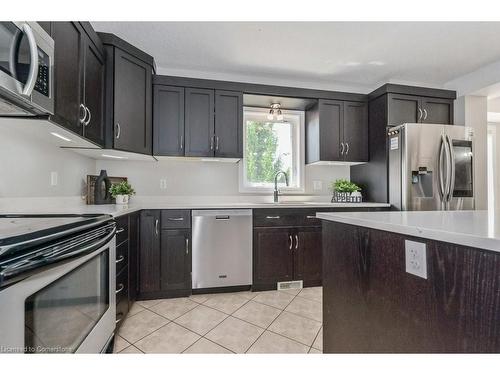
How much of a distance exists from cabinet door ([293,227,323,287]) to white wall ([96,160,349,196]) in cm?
99

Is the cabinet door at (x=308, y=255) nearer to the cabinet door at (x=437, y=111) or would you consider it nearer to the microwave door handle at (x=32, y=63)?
the cabinet door at (x=437, y=111)

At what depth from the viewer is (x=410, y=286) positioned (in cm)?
81

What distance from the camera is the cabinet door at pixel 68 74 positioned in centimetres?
138

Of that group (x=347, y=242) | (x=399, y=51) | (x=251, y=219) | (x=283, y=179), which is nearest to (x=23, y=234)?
(x=347, y=242)

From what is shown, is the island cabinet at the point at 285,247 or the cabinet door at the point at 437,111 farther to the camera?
the cabinet door at the point at 437,111

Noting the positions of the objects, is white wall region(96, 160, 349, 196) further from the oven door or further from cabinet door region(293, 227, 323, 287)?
the oven door

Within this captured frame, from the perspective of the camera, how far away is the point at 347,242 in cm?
112

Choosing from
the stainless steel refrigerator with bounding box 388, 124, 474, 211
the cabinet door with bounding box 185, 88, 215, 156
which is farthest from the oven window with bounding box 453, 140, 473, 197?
the cabinet door with bounding box 185, 88, 215, 156

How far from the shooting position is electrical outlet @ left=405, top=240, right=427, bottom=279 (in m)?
0.76

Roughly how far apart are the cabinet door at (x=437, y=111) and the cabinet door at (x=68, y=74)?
3601 mm

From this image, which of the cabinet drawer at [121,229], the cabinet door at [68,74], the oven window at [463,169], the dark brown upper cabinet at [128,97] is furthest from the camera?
the oven window at [463,169]

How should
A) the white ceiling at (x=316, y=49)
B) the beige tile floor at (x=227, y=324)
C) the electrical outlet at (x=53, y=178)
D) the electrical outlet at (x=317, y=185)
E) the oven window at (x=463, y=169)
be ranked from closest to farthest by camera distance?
1. the beige tile floor at (x=227, y=324)
2. the electrical outlet at (x=53, y=178)
3. the white ceiling at (x=316, y=49)
4. the oven window at (x=463, y=169)
5. the electrical outlet at (x=317, y=185)

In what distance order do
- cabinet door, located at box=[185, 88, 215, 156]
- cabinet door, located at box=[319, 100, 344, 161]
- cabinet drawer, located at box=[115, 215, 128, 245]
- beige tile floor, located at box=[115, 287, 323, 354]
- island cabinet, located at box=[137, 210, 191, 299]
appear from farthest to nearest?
cabinet door, located at box=[319, 100, 344, 161] < cabinet door, located at box=[185, 88, 215, 156] < island cabinet, located at box=[137, 210, 191, 299] < cabinet drawer, located at box=[115, 215, 128, 245] < beige tile floor, located at box=[115, 287, 323, 354]

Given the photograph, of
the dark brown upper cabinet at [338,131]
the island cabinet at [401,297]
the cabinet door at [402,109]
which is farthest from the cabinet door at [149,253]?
the cabinet door at [402,109]
